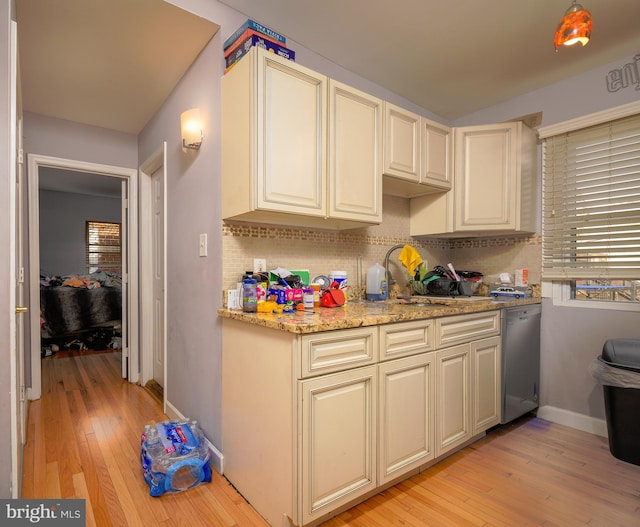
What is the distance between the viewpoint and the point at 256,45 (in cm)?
171

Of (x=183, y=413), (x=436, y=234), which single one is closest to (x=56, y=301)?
(x=183, y=413)

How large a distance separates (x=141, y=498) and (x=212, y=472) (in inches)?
14.1

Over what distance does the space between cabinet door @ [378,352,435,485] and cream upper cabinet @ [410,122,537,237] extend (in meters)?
1.30

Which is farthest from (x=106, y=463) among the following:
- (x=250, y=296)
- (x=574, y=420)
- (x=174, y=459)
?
(x=574, y=420)

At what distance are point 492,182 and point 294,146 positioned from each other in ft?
5.45

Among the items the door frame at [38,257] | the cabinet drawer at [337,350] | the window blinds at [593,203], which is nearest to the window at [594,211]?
the window blinds at [593,203]

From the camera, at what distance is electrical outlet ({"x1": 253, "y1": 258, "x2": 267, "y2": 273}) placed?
2.02 meters

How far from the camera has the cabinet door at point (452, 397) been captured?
6.40 feet

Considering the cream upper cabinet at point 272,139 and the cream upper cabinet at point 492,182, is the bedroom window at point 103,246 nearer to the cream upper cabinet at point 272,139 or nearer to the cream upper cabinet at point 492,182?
the cream upper cabinet at point 272,139

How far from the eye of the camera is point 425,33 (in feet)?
7.04

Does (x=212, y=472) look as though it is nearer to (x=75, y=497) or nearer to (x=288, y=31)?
(x=75, y=497)

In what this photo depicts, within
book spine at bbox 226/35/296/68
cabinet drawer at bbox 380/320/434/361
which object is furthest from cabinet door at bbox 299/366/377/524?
book spine at bbox 226/35/296/68

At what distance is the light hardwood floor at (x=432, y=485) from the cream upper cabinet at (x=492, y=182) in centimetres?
147

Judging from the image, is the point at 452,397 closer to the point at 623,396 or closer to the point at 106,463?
the point at 623,396
